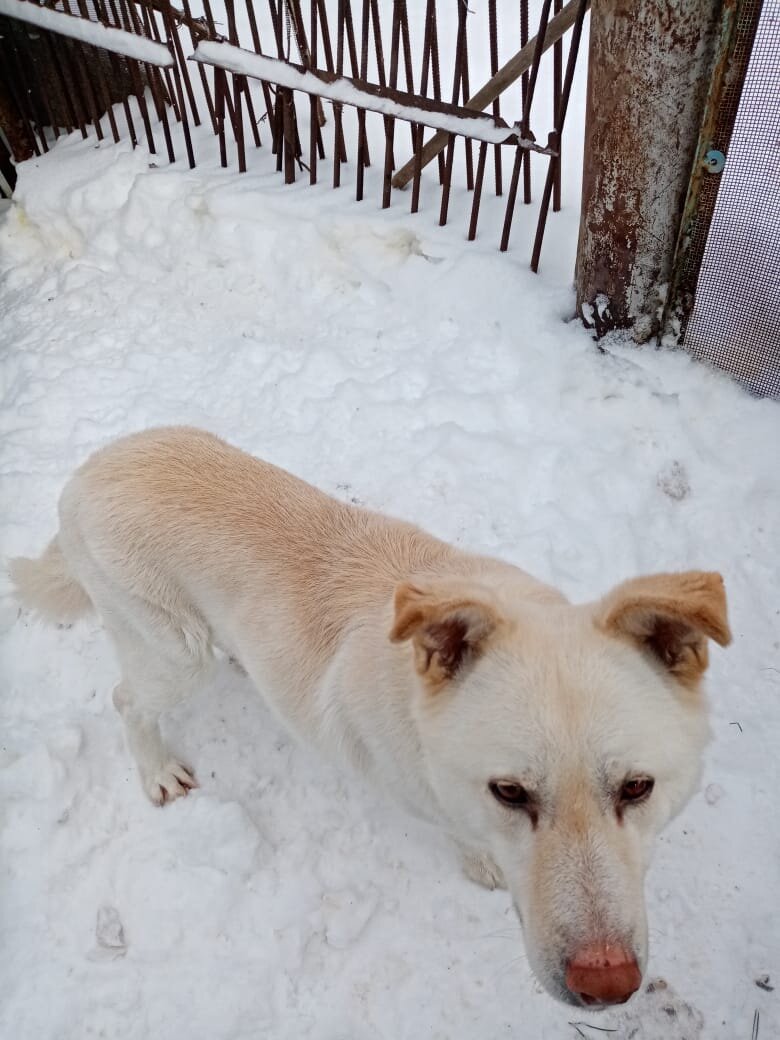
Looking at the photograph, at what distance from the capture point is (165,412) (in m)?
4.68

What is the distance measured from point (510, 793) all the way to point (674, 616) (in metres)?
0.60

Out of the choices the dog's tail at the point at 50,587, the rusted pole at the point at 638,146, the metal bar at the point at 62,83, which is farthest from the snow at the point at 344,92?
the dog's tail at the point at 50,587

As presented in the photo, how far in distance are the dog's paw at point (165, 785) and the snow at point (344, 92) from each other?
4041mm

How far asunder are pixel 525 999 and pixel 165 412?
383 centimetres

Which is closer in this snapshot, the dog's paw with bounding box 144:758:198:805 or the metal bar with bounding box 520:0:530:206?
the dog's paw with bounding box 144:758:198:805

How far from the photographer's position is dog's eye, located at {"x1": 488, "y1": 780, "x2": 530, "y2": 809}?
1.72 metres

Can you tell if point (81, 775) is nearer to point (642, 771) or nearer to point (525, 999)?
point (525, 999)

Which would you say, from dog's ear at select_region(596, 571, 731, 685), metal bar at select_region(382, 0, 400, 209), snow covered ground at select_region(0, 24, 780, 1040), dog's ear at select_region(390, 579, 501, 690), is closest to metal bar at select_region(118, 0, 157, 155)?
snow covered ground at select_region(0, 24, 780, 1040)

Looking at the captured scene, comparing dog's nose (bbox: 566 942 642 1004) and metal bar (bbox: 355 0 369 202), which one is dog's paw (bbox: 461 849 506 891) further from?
metal bar (bbox: 355 0 369 202)

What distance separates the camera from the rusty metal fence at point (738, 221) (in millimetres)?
3275

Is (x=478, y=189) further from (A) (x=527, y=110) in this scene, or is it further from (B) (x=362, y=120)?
(B) (x=362, y=120)

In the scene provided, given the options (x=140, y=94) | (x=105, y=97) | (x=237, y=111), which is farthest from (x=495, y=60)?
(x=105, y=97)

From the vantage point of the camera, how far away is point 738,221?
12.1 feet

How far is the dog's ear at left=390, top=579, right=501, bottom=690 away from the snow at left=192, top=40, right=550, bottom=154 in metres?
3.57
